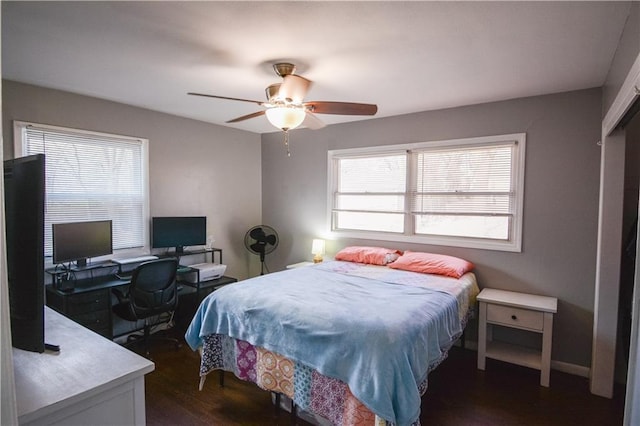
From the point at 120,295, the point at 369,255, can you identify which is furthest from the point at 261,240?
the point at 120,295

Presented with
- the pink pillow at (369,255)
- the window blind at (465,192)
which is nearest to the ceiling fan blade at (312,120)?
the window blind at (465,192)

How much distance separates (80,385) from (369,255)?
3.10 metres

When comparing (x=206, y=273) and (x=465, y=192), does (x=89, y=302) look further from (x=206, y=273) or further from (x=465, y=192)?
(x=465, y=192)

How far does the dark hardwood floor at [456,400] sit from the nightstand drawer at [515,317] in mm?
483

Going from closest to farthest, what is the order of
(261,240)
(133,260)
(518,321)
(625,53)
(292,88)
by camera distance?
(625,53) < (292,88) < (518,321) < (133,260) < (261,240)

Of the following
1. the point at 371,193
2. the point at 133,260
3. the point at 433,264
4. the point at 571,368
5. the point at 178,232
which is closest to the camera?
the point at 571,368

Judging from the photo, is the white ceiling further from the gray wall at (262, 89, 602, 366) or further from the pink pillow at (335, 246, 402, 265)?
the pink pillow at (335, 246, 402, 265)

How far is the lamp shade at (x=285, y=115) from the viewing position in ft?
8.23

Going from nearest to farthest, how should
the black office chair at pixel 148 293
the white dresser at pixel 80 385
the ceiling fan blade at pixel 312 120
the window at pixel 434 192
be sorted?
the white dresser at pixel 80 385 < the ceiling fan blade at pixel 312 120 < the black office chair at pixel 148 293 < the window at pixel 434 192

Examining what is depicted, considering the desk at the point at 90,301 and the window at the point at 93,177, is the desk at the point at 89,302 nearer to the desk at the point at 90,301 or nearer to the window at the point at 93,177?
the desk at the point at 90,301

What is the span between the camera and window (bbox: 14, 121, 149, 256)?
3143 mm

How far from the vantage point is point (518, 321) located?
2969 mm

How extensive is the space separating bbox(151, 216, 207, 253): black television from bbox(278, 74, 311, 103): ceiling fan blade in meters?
2.16

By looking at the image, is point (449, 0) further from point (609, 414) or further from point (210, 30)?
point (609, 414)
